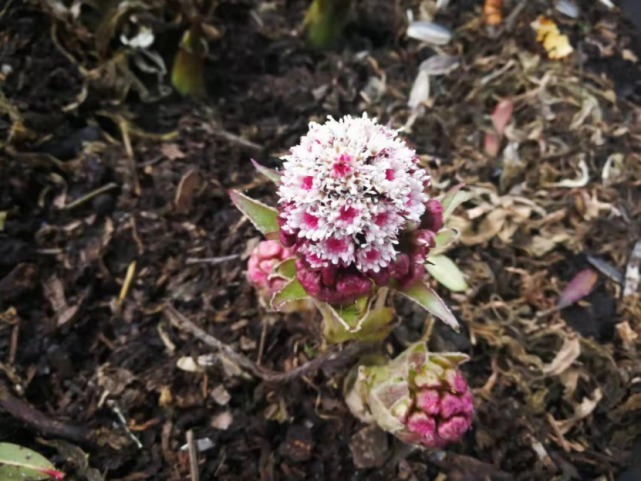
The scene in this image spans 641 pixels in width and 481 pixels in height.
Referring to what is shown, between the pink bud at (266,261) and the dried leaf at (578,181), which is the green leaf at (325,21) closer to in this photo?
the dried leaf at (578,181)

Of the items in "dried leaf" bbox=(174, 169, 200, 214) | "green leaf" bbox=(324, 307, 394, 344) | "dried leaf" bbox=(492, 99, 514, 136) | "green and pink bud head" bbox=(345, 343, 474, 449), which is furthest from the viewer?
"dried leaf" bbox=(492, 99, 514, 136)

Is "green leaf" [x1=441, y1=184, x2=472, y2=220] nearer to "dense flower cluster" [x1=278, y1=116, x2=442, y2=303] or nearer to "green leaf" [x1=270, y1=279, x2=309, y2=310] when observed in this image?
"dense flower cluster" [x1=278, y1=116, x2=442, y2=303]

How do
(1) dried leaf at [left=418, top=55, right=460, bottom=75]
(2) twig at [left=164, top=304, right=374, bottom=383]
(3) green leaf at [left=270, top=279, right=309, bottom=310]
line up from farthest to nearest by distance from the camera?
(1) dried leaf at [left=418, top=55, right=460, bottom=75]
(2) twig at [left=164, top=304, right=374, bottom=383]
(3) green leaf at [left=270, top=279, right=309, bottom=310]

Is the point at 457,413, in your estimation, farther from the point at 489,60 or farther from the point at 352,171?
the point at 489,60

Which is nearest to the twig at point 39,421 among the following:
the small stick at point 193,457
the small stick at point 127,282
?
the small stick at point 193,457

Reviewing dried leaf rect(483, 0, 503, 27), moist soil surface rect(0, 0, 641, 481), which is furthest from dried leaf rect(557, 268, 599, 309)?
dried leaf rect(483, 0, 503, 27)

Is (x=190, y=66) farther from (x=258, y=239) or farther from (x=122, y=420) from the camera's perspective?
(x=122, y=420)

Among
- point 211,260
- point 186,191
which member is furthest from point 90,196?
point 211,260
